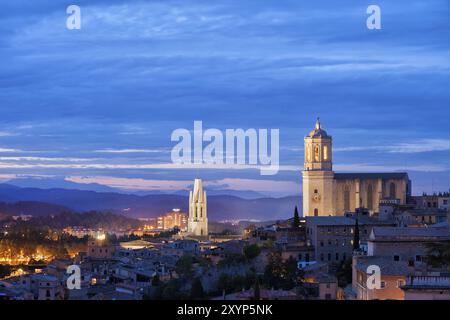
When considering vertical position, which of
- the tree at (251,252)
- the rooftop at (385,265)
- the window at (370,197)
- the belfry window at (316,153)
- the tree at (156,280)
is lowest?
the tree at (156,280)

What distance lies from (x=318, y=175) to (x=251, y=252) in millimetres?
16569

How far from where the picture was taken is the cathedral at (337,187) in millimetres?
43312

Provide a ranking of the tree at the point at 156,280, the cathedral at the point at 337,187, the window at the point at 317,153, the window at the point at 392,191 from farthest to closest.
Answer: the window at the point at 317,153 < the cathedral at the point at 337,187 < the window at the point at 392,191 < the tree at the point at 156,280

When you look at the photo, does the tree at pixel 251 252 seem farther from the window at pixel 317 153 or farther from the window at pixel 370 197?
the window at pixel 317 153

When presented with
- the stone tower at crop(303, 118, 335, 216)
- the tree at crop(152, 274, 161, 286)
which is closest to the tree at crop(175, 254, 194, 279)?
the tree at crop(152, 274, 161, 286)

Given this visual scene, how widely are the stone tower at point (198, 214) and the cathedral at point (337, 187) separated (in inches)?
220

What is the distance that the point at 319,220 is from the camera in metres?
30.5

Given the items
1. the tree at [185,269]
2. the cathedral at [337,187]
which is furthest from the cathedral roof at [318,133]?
the tree at [185,269]

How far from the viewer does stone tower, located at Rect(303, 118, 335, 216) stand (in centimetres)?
4353

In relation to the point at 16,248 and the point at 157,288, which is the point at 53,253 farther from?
the point at 157,288

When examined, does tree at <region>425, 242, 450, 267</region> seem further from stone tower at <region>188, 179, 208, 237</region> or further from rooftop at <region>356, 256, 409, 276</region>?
stone tower at <region>188, 179, 208, 237</region>

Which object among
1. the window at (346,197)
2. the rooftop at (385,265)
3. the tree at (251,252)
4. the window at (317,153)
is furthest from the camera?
the window at (317,153)

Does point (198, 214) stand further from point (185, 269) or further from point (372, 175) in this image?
point (185, 269)
